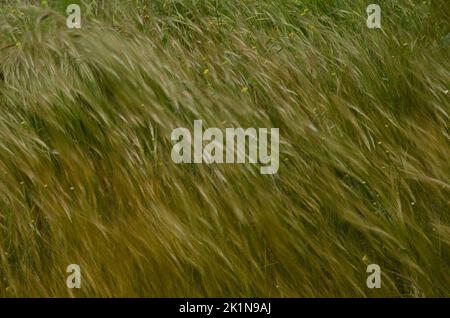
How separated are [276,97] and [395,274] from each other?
1.05m

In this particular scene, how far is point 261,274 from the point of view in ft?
9.43

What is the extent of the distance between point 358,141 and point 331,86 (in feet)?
1.43

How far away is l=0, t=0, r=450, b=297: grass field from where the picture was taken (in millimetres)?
2902

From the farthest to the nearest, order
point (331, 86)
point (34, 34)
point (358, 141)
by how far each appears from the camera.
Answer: point (34, 34), point (331, 86), point (358, 141)

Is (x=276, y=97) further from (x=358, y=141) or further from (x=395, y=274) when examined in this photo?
(x=395, y=274)

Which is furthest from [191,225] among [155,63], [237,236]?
[155,63]

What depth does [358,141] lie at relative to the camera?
3.43 m

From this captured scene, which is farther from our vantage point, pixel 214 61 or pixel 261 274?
pixel 214 61

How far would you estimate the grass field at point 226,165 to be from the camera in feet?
9.52

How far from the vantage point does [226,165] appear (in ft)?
10.5
